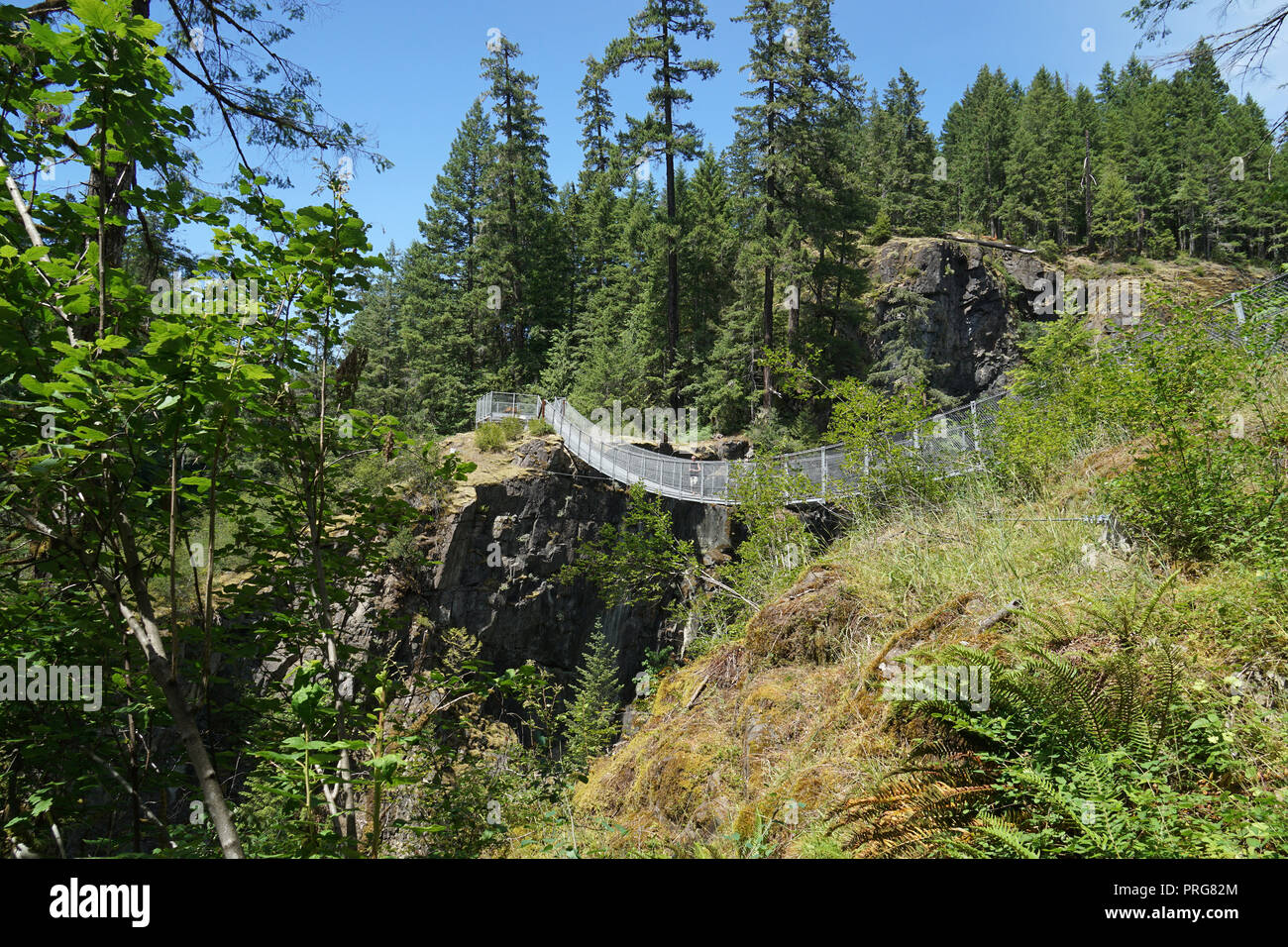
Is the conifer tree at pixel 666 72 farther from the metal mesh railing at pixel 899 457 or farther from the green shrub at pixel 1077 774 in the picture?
the green shrub at pixel 1077 774

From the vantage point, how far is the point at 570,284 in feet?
109

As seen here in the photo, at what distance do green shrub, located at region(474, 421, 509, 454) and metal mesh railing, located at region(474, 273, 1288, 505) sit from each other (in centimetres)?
342

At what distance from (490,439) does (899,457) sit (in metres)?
13.9

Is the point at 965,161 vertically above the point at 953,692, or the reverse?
the point at 965,161

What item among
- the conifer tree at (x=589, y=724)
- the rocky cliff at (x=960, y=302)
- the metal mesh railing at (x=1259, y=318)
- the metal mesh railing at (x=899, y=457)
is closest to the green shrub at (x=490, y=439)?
the metal mesh railing at (x=899, y=457)

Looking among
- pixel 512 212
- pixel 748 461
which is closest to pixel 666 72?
pixel 512 212

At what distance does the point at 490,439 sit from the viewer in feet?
59.5

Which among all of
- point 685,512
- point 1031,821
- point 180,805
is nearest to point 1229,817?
point 1031,821

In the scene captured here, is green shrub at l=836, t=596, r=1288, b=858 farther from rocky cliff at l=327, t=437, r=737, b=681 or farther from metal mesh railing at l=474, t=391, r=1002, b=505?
rocky cliff at l=327, t=437, r=737, b=681

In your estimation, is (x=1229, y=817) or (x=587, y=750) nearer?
(x=1229, y=817)

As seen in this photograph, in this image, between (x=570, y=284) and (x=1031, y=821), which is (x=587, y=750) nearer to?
(x=1031, y=821)

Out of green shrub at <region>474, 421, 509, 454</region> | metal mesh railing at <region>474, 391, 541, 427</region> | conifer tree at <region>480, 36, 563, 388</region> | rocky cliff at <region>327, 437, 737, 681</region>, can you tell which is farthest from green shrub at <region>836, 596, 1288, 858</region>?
conifer tree at <region>480, 36, 563, 388</region>

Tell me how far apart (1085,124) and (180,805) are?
6813 centimetres

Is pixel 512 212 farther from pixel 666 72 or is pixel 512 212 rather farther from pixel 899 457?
pixel 899 457
